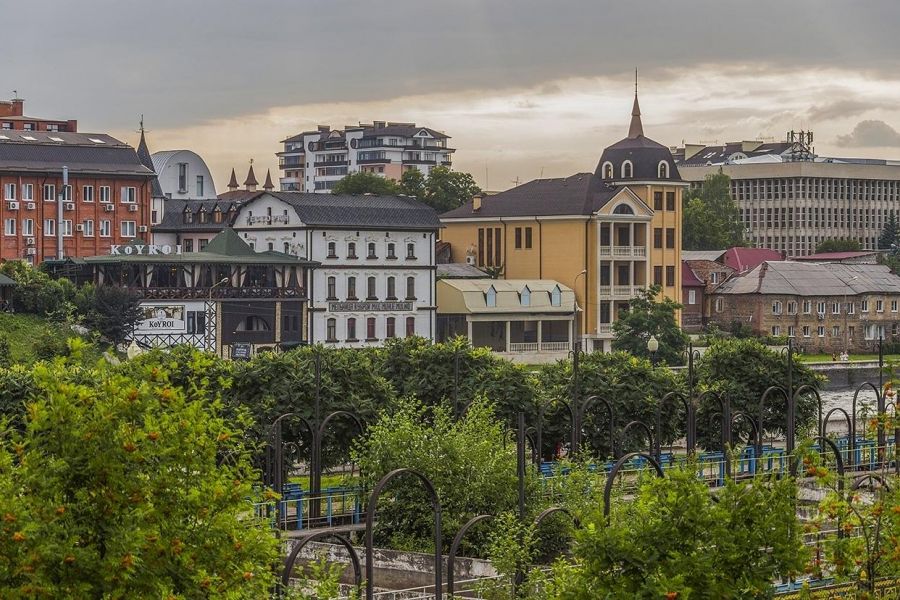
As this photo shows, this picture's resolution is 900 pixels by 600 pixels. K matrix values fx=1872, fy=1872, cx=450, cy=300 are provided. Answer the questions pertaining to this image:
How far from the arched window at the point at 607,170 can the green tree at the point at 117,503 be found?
335ft

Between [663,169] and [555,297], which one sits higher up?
[663,169]

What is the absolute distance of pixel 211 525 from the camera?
19.5 metres

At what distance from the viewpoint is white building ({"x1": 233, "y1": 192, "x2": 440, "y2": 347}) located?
100875mm

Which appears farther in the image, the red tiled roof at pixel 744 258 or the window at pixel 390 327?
the red tiled roof at pixel 744 258

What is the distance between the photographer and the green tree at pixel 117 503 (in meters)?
18.3

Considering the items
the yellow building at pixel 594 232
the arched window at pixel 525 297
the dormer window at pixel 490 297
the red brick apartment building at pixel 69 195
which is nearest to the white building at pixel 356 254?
the dormer window at pixel 490 297

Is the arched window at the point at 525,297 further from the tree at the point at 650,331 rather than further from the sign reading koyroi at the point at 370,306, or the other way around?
the sign reading koyroi at the point at 370,306

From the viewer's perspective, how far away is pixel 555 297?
10938 centimetres

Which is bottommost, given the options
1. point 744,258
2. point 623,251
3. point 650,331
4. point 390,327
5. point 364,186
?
point 650,331

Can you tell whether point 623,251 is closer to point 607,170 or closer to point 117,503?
point 607,170

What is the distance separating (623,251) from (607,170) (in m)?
8.28

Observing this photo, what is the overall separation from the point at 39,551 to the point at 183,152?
11947 cm

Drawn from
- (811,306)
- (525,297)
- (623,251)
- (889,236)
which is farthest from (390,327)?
(889,236)

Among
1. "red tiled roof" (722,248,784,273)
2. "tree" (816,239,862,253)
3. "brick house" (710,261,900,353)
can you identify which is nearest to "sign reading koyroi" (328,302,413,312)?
"brick house" (710,261,900,353)
